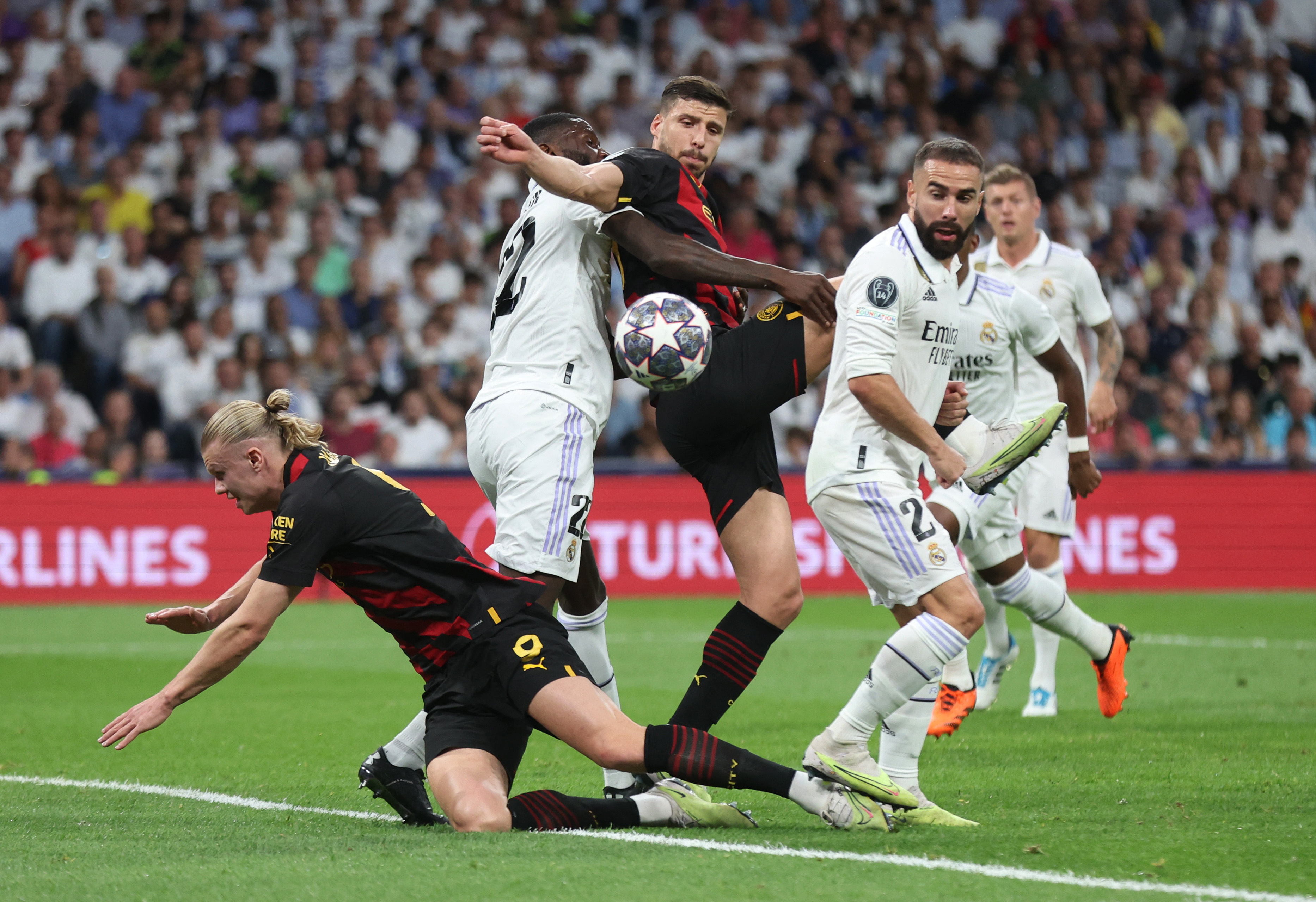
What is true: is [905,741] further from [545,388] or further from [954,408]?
[545,388]

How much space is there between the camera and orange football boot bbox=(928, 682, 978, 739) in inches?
283

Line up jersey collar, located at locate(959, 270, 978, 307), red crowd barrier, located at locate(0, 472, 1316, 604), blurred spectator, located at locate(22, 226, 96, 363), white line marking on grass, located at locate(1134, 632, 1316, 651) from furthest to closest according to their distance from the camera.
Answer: blurred spectator, located at locate(22, 226, 96, 363) < red crowd barrier, located at locate(0, 472, 1316, 604) < white line marking on grass, located at locate(1134, 632, 1316, 651) < jersey collar, located at locate(959, 270, 978, 307)

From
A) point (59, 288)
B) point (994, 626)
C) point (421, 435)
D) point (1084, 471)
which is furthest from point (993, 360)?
point (59, 288)

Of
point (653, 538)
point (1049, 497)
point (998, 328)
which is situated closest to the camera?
point (998, 328)

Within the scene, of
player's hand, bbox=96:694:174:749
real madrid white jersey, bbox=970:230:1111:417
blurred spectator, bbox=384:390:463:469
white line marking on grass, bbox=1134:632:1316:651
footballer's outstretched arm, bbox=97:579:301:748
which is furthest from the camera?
blurred spectator, bbox=384:390:463:469

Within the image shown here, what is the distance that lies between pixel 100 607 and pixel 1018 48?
1332 cm

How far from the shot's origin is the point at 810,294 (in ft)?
17.5

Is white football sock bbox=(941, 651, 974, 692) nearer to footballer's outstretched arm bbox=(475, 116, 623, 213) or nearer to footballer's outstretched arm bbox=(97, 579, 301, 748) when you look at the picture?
footballer's outstretched arm bbox=(475, 116, 623, 213)

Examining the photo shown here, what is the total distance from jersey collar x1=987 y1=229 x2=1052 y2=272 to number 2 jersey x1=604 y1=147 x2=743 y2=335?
11.9ft

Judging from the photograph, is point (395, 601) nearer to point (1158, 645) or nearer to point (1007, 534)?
point (1007, 534)

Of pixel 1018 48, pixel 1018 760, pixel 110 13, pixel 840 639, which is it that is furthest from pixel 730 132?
pixel 1018 760

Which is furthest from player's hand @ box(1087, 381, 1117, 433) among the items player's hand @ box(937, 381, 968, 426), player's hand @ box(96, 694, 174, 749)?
player's hand @ box(96, 694, 174, 749)

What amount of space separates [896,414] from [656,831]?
5.10ft

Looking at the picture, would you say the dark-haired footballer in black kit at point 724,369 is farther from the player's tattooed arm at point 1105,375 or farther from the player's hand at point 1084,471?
the player's tattooed arm at point 1105,375
